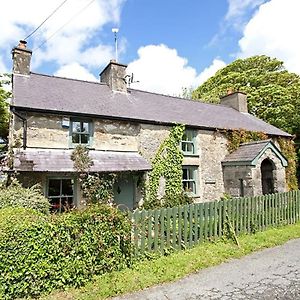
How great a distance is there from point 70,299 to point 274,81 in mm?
34168

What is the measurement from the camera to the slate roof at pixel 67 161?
11.0 m

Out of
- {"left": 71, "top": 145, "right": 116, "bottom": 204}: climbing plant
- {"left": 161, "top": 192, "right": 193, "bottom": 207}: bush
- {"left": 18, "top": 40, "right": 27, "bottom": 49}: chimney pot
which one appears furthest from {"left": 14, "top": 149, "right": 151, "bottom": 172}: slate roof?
{"left": 18, "top": 40, "right": 27, "bottom": 49}: chimney pot

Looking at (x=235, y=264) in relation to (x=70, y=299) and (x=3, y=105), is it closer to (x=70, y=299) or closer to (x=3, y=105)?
(x=70, y=299)

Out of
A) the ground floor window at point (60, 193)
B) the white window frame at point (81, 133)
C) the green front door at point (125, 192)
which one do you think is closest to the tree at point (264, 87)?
the green front door at point (125, 192)

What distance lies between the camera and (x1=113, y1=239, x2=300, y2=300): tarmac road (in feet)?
17.4

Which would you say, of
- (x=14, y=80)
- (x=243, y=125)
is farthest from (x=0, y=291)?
(x=243, y=125)

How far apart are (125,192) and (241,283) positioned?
9037mm

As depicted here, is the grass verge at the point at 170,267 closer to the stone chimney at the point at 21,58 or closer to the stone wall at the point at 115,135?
the stone wall at the point at 115,135

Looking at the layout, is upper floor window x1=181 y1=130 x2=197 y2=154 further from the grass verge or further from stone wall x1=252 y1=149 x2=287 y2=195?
the grass verge

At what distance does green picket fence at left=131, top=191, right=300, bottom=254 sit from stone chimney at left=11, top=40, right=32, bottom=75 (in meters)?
11.6

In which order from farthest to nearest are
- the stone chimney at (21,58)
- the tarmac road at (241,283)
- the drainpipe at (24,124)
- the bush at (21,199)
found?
the stone chimney at (21,58), the drainpipe at (24,124), the bush at (21,199), the tarmac road at (241,283)

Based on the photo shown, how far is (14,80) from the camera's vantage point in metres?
13.7

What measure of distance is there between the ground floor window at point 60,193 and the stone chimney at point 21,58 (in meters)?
6.62

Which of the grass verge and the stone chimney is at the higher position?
the stone chimney
